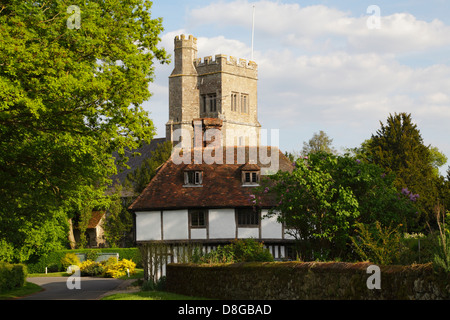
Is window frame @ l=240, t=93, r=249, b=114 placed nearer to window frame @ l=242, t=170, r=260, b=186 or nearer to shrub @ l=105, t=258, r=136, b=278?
shrub @ l=105, t=258, r=136, b=278

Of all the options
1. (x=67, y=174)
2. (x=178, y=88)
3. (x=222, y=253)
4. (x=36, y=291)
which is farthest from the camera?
(x=178, y=88)

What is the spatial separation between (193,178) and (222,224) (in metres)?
3.81

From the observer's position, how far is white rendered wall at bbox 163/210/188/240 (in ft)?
122

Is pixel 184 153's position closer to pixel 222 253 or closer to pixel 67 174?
pixel 222 253

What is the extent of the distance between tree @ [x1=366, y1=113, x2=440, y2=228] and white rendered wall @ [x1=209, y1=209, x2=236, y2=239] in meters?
11.4

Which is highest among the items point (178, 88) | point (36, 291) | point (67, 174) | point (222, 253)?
point (178, 88)

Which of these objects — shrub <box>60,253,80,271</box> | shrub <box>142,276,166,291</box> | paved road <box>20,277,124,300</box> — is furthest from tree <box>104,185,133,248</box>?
shrub <box>142,276,166,291</box>

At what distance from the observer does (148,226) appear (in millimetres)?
37562

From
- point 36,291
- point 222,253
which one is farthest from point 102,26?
point 36,291

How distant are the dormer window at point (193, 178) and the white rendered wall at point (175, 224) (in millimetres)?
2184

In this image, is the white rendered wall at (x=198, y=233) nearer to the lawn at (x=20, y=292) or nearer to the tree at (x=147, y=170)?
the lawn at (x=20, y=292)

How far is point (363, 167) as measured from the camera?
2338 centimetres

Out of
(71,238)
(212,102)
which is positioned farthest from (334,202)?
(212,102)

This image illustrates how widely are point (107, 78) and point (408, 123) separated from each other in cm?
2926
